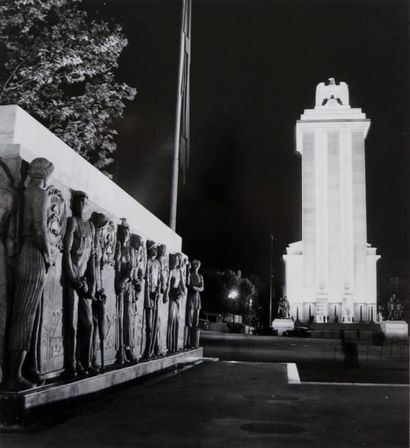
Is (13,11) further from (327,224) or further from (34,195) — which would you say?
(327,224)

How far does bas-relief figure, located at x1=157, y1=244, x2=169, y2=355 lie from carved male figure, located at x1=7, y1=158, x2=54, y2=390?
6180mm

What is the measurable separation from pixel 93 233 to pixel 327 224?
206 ft

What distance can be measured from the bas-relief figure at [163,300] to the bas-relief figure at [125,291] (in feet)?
6.31

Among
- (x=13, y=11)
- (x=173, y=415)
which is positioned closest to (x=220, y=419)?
(x=173, y=415)

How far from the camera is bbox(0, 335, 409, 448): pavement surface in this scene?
6.18 meters

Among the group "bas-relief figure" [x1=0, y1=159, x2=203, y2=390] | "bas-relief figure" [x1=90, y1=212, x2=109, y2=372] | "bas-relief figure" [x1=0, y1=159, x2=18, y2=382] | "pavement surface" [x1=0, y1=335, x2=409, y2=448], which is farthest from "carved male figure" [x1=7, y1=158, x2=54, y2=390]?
"bas-relief figure" [x1=90, y1=212, x2=109, y2=372]

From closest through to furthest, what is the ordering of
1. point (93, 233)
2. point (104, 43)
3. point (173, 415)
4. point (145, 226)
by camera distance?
point (173, 415) → point (93, 233) → point (145, 226) → point (104, 43)

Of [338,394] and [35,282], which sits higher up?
[35,282]

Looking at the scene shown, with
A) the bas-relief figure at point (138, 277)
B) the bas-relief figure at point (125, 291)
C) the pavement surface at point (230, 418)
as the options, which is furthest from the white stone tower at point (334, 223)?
the pavement surface at point (230, 418)

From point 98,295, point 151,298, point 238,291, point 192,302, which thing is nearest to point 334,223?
point 238,291

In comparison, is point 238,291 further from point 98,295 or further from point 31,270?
point 31,270

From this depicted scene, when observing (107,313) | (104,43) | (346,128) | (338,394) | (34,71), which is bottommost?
(338,394)

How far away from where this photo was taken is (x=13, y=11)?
17078 mm

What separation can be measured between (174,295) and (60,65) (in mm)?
7849
